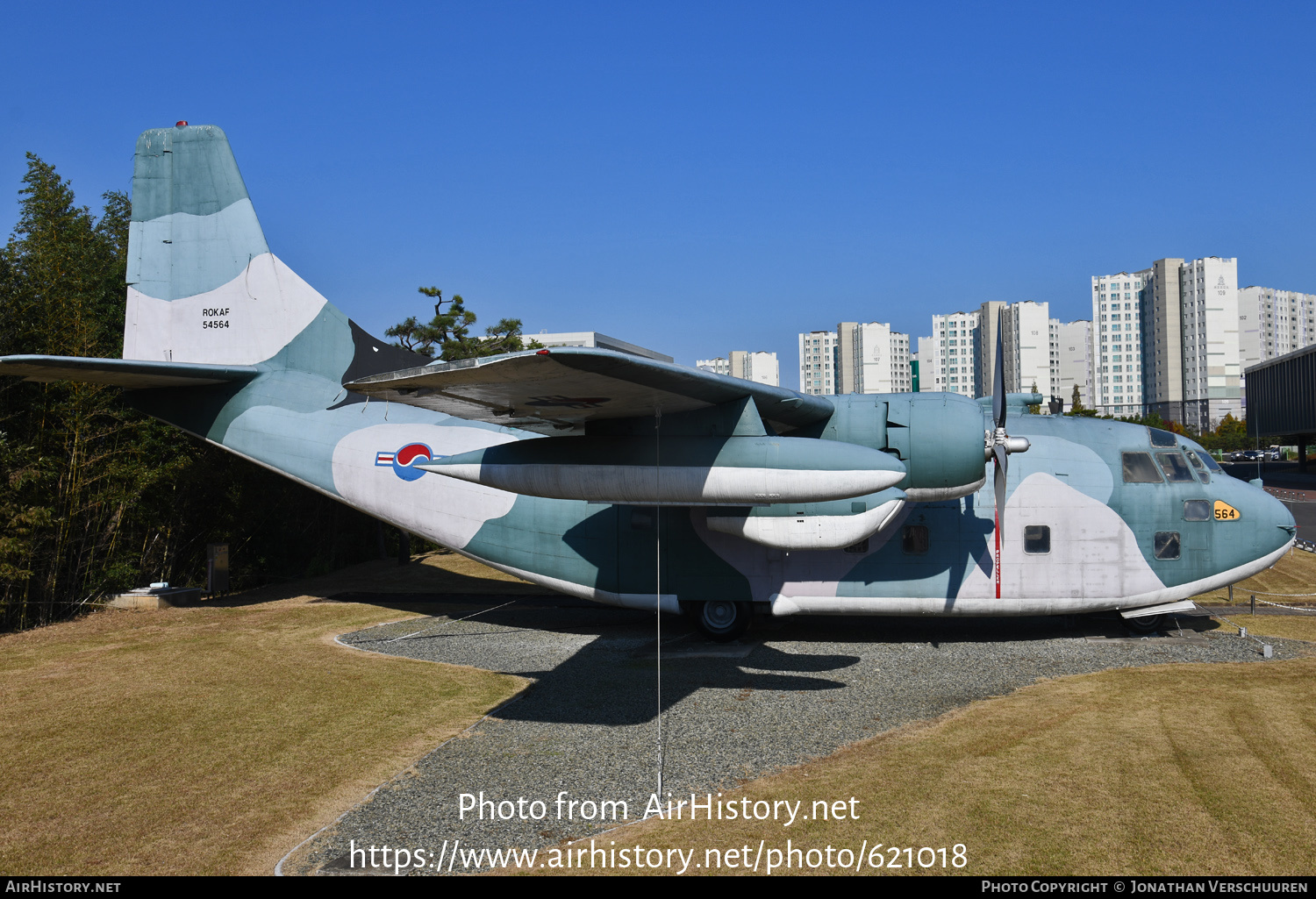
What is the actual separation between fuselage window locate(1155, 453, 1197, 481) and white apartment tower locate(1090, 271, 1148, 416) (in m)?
135

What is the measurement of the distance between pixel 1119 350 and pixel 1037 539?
141 m

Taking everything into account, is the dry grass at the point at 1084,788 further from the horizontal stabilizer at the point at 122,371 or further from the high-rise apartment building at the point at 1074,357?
the high-rise apartment building at the point at 1074,357

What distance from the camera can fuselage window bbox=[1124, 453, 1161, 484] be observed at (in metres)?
13.8

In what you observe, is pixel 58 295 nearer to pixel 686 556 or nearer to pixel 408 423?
pixel 408 423

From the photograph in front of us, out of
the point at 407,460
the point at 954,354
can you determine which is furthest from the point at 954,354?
the point at 407,460

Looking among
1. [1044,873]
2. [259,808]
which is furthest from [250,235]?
[1044,873]

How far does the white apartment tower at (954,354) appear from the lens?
145750 mm

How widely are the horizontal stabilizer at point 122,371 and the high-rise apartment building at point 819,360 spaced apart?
140 m

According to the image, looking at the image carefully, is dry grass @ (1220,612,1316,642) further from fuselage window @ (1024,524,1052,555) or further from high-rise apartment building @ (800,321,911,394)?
high-rise apartment building @ (800,321,911,394)

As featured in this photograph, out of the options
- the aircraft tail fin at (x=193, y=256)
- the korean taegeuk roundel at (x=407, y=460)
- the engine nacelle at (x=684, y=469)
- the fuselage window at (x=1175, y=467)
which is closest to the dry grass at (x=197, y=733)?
the engine nacelle at (x=684, y=469)

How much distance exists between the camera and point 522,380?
8203 millimetres

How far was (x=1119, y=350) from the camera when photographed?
13362 centimetres

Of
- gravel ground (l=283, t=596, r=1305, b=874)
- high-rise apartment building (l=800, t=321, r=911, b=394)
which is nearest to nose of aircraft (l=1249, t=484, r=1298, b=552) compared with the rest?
gravel ground (l=283, t=596, r=1305, b=874)
